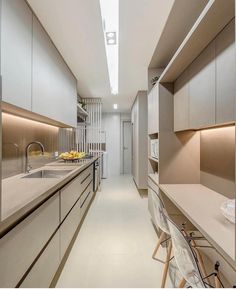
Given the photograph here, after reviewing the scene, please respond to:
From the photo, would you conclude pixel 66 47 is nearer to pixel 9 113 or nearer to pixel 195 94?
pixel 9 113

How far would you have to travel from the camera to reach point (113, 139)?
745 centimetres

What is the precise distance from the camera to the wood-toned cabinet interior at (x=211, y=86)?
45.0 inches

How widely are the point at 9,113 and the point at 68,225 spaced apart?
127cm

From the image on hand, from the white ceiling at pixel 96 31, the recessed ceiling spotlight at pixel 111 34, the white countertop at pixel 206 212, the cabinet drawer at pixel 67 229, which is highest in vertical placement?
the recessed ceiling spotlight at pixel 111 34

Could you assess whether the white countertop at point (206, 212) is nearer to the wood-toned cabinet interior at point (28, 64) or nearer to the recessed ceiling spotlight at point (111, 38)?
the wood-toned cabinet interior at point (28, 64)

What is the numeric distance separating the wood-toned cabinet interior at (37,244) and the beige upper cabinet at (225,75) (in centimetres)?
134

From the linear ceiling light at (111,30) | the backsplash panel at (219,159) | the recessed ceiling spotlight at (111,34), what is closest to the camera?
the backsplash panel at (219,159)

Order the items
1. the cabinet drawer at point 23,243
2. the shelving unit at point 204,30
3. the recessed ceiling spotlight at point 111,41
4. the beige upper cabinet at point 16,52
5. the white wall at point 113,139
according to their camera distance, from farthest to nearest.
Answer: the white wall at point 113,139 < the recessed ceiling spotlight at point 111,41 < the beige upper cabinet at point 16,52 < the shelving unit at point 204,30 < the cabinet drawer at point 23,243

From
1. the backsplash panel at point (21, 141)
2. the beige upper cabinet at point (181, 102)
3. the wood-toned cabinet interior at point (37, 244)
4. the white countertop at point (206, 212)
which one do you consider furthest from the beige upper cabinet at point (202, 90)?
the backsplash panel at point (21, 141)

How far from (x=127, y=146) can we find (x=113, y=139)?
2.33 feet

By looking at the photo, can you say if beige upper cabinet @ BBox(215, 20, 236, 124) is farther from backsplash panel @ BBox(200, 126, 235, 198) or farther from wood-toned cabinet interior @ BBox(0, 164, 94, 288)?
wood-toned cabinet interior @ BBox(0, 164, 94, 288)

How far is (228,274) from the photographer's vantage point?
4.86 feet

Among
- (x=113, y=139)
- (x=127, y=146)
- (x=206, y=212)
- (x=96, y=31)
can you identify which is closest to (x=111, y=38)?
(x=96, y=31)

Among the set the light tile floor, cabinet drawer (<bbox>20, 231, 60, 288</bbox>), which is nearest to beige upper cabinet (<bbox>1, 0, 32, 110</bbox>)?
cabinet drawer (<bbox>20, 231, 60, 288</bbox>)
